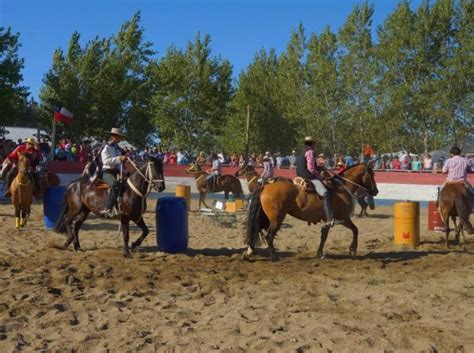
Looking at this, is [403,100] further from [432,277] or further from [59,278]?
[59,278]

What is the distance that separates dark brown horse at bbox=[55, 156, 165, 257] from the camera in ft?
35.1

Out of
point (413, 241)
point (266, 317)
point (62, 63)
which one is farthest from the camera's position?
point (62, 63)

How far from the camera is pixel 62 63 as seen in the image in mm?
34219

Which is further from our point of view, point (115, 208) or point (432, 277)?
point (115, 208)

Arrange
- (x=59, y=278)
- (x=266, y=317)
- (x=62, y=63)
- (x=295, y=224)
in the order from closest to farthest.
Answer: (x=266, y=317) < (x=59, y=278) < (x=295, y=224) < (x=62, y=63)

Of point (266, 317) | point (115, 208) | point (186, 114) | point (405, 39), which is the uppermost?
point (405, 39)

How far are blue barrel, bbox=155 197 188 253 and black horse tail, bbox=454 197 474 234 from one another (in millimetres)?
5789

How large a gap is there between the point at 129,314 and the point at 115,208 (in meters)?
4.37

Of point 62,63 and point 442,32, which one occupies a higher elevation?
point 442,32

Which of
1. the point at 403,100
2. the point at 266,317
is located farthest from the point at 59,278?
the point at 403,100

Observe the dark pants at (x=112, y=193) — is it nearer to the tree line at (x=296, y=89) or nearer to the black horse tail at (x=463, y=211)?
the black horse tail at (x=463, y=211)

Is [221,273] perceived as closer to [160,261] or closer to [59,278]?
[160,261]

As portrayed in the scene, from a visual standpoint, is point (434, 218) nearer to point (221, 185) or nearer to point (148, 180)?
point (148, 180)

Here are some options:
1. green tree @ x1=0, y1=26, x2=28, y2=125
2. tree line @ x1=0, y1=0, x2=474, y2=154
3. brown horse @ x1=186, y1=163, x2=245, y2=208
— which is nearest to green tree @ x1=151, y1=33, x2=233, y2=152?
tree line @ x1=0, y1=0, x2=474, y2=154
